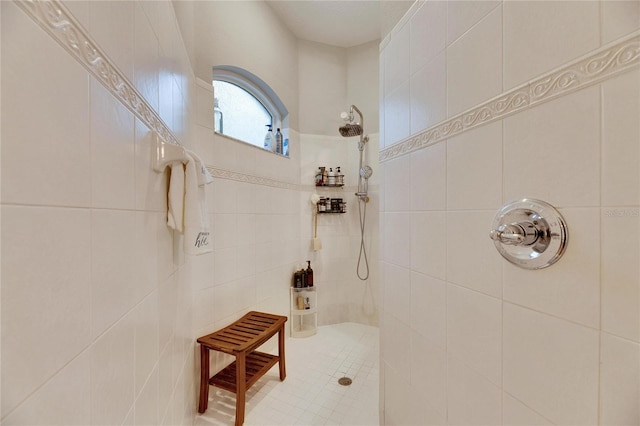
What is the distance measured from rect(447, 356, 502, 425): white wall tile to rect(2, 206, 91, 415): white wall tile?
1.01 m

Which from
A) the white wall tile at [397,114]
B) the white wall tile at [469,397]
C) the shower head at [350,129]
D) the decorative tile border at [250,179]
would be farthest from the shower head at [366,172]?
the white wall tile at [469,397]

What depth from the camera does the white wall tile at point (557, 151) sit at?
53cm

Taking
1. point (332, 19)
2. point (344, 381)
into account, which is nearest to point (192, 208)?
point (344, 381)

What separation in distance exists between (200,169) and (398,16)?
1116 mm

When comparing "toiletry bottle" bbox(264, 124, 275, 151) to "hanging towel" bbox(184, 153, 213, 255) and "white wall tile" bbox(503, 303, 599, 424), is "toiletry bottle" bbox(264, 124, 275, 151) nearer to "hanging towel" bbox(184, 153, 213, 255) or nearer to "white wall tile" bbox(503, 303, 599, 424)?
"hanging towel" bbox(184, 153, 213, 255)

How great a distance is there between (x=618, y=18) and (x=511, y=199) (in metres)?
0.39

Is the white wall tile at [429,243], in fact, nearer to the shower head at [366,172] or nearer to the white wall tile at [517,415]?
the white wall tile at [517,415]

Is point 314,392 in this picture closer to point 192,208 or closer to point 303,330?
point 303,330

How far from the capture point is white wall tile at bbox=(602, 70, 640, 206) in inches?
18.5

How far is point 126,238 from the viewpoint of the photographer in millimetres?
675

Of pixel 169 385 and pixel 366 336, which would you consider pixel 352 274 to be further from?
pixel 169 385

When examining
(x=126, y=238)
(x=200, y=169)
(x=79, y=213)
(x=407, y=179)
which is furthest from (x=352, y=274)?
(x=79, y=213)

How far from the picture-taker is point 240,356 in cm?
148

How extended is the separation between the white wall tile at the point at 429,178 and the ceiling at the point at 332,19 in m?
1.70
